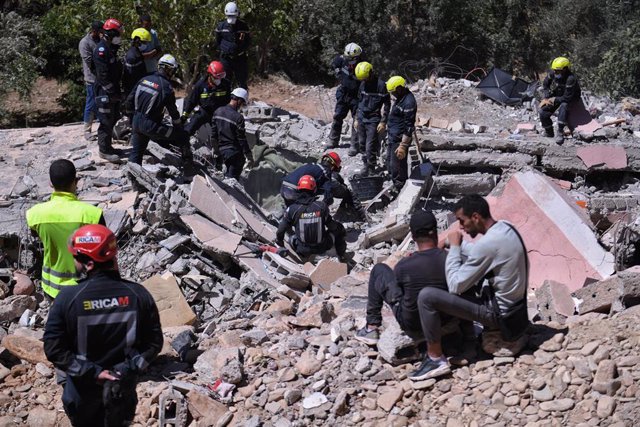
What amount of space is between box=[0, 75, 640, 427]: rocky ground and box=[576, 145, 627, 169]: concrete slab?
0.03 m

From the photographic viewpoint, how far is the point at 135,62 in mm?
11172

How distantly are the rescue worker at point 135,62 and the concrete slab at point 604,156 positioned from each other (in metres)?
6.14

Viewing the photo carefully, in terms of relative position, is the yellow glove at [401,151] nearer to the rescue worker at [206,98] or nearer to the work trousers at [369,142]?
the work trousers at [369,142]

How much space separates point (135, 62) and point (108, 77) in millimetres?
664

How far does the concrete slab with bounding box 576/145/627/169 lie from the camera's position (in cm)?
1220

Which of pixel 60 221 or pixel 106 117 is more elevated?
pixel 60 221

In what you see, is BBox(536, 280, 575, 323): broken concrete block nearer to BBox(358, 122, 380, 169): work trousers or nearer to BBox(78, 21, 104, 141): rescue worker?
BBox(358, 122, 380, 169): work trousers

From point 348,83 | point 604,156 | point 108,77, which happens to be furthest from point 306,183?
point 604,156

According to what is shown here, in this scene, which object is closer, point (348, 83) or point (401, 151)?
point (401, 151)

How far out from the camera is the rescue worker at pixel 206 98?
11.4 m

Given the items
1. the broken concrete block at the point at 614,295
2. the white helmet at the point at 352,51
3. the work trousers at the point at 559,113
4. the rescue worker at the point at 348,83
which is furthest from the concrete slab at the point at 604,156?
the broken concrete block at the point at 614,295

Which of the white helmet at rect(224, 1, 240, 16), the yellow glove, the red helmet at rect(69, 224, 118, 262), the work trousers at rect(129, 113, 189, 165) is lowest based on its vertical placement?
the yellow glove

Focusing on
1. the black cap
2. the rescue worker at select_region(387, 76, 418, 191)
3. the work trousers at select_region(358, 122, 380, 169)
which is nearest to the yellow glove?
the rescue worker at select_region(387, 76, 418, 191)

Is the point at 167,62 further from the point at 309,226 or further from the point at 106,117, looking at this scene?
the point at 309,226
